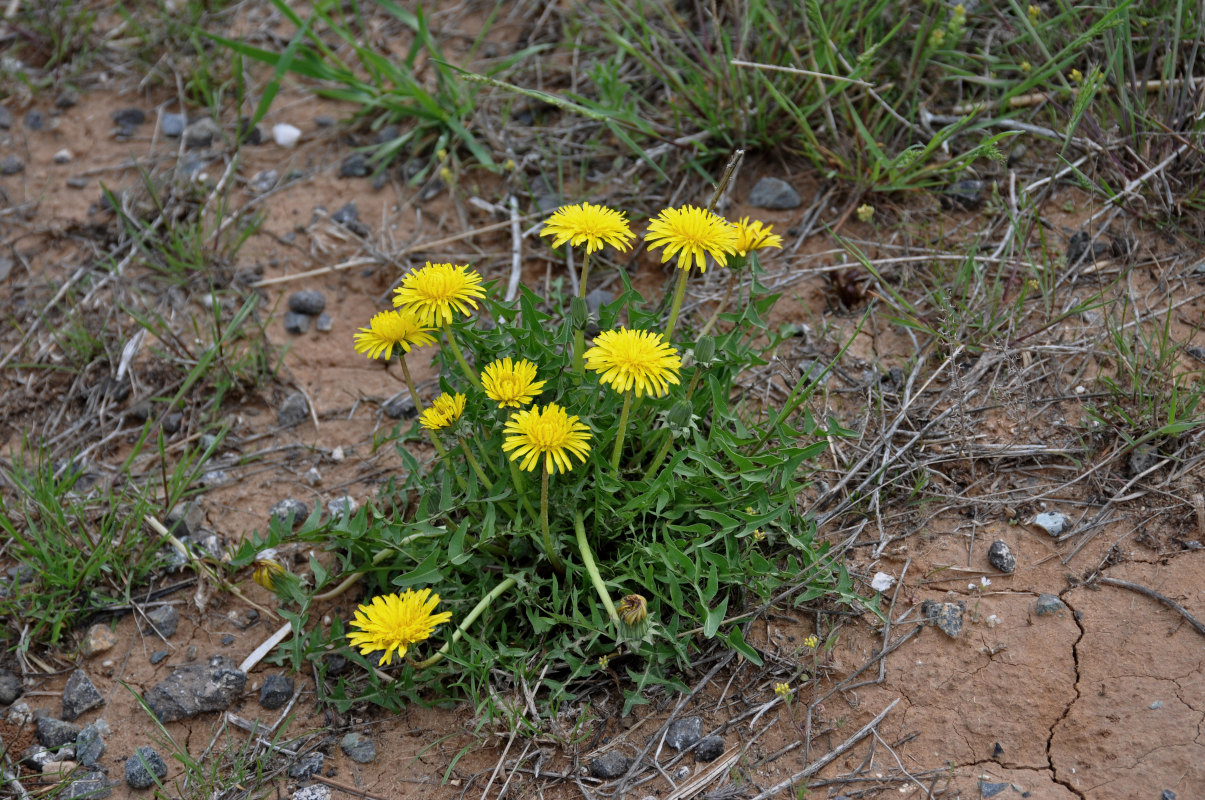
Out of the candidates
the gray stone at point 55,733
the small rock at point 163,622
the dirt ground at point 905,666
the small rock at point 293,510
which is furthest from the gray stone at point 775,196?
the gray stone at point 55,733

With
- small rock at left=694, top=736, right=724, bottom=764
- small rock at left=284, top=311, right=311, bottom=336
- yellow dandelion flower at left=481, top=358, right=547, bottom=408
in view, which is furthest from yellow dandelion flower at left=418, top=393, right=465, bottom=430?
small rock at left=284, top=311, right=311, bottom=336

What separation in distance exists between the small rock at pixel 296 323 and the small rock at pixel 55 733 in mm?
1493

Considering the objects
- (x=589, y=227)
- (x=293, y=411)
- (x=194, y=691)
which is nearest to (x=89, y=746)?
(x=194, y=691)

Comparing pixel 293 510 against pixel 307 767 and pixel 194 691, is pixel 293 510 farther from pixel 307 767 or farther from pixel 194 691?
pixel 307 767

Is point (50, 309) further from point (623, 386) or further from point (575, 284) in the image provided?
point (623, 386)

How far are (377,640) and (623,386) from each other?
782mm

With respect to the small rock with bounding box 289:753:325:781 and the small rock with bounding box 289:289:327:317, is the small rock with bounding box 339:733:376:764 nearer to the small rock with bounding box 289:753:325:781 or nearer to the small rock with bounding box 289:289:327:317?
the small rock with bounding box 289:753:325:781

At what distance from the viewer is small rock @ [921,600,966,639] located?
87.2 inches

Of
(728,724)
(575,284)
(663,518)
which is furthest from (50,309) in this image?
(728,724)

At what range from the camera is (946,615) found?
2.24 m

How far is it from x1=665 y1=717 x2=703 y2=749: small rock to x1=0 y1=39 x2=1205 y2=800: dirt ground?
29 mm

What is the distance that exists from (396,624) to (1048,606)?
1566 millimetres

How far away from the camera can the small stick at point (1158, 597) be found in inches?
82.1

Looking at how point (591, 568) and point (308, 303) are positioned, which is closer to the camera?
point (591, 568)
